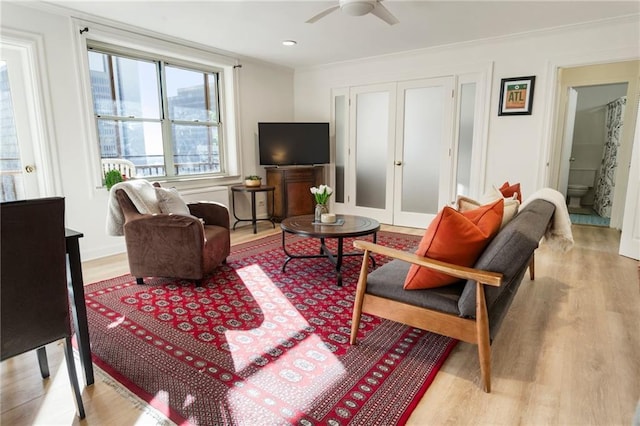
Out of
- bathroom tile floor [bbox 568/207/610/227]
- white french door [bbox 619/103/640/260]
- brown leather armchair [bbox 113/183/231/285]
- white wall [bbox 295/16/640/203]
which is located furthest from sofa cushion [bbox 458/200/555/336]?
bathroom tile floor [bbox 568/207/610/227]

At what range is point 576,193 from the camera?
21.9 ft

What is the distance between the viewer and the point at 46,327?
142 cm

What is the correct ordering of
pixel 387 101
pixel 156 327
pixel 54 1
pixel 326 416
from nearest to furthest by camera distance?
pixel 326 416, pixel 156 327, pixel 54 1, pixel 387 101

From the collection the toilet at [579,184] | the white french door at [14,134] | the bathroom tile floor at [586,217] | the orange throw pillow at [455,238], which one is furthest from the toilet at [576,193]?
the white french door at [14,134]

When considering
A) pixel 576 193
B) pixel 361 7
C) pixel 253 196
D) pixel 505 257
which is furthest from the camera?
pixel 576 193

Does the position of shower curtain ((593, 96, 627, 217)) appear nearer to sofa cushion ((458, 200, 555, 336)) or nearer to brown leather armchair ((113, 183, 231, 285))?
sofa cushion ((458, 200, 555, 336))

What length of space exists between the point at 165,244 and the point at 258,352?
4.23 ft

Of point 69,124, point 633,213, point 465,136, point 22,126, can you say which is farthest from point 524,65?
point 22,126

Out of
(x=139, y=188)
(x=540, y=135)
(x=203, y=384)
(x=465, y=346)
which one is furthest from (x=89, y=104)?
(x=540, y=135)

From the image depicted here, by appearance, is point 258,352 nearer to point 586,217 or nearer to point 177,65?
point 177,65

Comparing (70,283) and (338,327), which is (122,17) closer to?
(70,283)

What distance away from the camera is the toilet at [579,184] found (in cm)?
664

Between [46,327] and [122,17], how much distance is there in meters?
3.33

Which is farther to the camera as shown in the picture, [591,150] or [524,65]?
[591,150]
